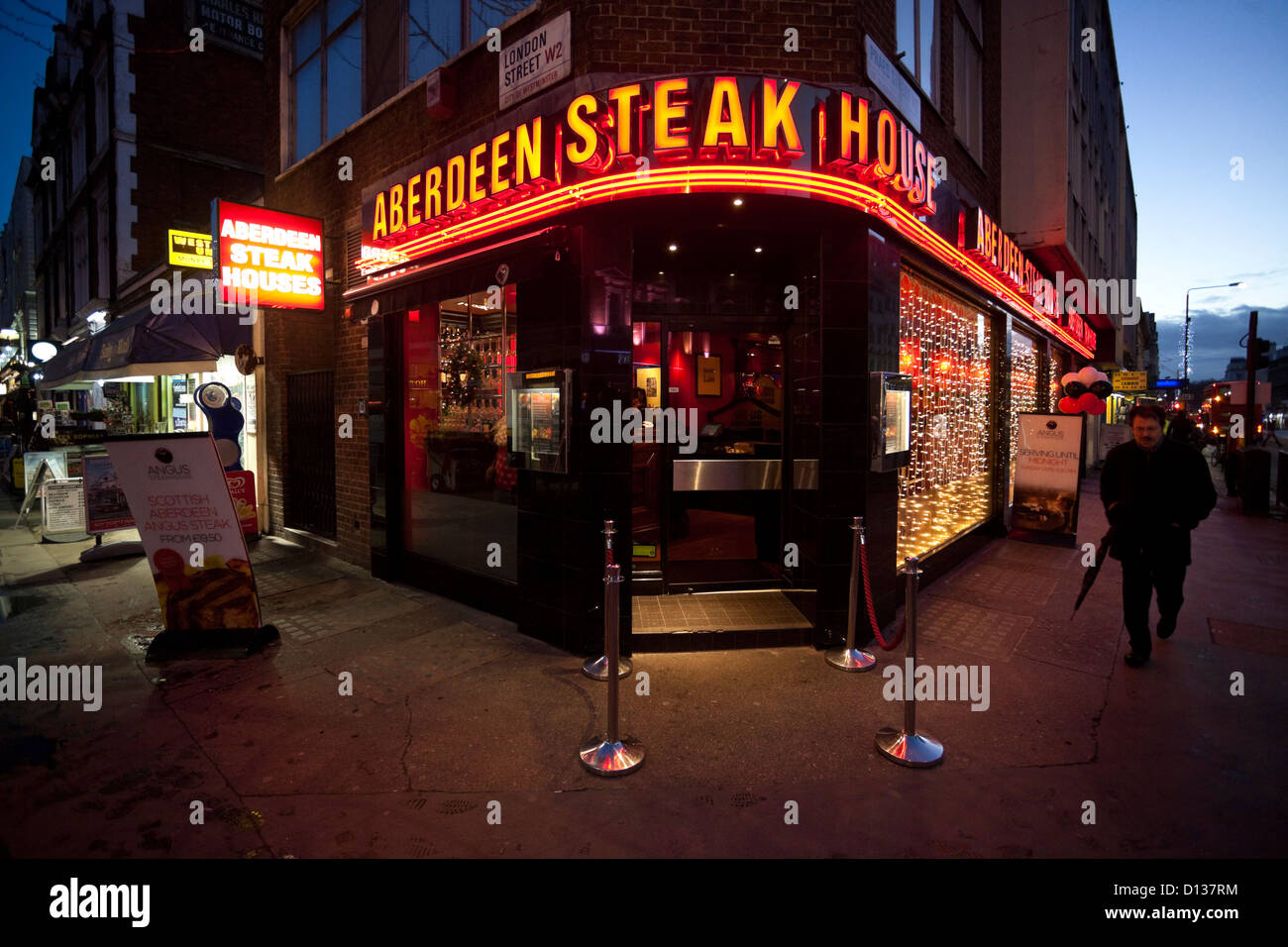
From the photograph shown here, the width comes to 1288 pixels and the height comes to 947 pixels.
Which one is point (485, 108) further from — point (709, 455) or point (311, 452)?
point (311, 452)

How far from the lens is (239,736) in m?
3.90

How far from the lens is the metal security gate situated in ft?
28.2

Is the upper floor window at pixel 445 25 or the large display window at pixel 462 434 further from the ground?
the upper floor window at pixel 445 25

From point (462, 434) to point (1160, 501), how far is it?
6441 mm

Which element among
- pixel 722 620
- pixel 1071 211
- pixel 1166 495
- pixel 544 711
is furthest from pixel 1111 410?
pixel 544 711

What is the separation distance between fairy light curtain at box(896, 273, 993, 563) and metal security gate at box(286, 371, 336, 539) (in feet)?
23.8

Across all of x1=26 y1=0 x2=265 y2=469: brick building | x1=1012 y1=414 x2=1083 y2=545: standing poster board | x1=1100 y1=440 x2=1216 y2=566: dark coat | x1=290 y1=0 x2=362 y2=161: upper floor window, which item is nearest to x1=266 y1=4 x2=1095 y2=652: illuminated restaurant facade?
x1=290 y1=0 x2=362 y2=161: upper floor window

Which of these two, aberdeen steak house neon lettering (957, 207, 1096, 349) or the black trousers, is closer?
the black trousers

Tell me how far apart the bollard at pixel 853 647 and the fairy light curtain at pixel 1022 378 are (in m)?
7.14

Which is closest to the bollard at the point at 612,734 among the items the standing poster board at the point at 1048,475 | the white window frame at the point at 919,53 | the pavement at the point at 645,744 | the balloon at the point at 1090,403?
the pavement at the point at 645,744

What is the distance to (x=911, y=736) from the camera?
3715 mm

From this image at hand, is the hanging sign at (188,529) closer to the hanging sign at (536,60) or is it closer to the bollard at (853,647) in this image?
the hanging sign at (536,60)

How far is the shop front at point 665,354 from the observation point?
491cm

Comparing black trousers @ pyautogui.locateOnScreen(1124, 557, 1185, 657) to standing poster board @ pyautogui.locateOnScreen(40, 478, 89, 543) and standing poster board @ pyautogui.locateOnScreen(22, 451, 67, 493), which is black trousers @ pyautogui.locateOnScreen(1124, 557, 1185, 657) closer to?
standing poster board @ pyautogui.locateOnScreen(40, 478, 89, 543)
